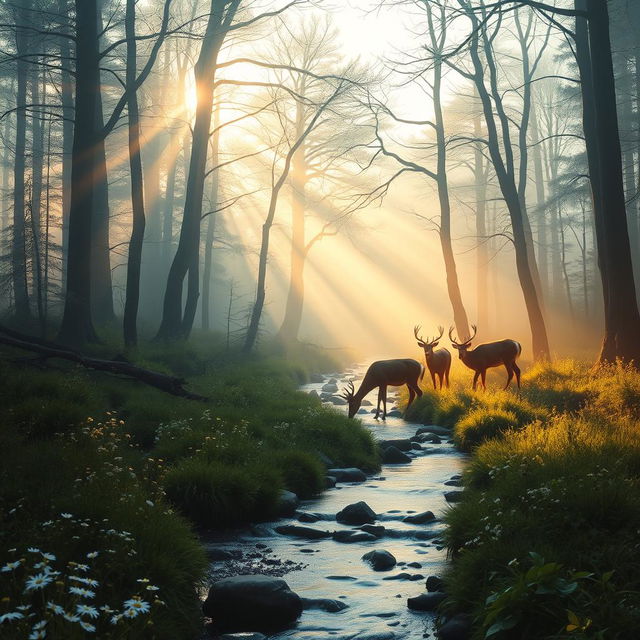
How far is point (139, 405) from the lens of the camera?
A: 12062mm

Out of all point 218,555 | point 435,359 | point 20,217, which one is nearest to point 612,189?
point 435,359

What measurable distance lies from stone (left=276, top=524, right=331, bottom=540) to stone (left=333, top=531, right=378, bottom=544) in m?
0.17

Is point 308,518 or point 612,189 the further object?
point 612,189

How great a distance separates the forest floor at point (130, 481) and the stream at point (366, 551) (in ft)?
1.84

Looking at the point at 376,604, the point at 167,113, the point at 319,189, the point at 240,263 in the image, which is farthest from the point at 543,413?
the point at 240,263

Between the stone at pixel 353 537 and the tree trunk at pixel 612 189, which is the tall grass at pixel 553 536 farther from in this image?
the tree trunk at pixel 612 189

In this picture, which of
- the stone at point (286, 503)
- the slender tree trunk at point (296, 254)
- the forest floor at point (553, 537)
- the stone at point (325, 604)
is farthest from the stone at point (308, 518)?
the slender tree trunk at point (296, 254)

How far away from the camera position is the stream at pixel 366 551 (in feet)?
17.9

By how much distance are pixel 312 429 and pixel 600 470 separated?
6105 mm

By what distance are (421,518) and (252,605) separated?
3.04 m

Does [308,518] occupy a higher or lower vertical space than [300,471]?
lower

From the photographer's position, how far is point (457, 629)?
5.06 m

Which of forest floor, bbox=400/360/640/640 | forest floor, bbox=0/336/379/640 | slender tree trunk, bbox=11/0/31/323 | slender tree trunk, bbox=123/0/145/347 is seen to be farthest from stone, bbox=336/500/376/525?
slender tree trunk, bbox=11/0/31/323

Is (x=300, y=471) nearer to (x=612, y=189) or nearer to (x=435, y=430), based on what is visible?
(x=435, y=430)
